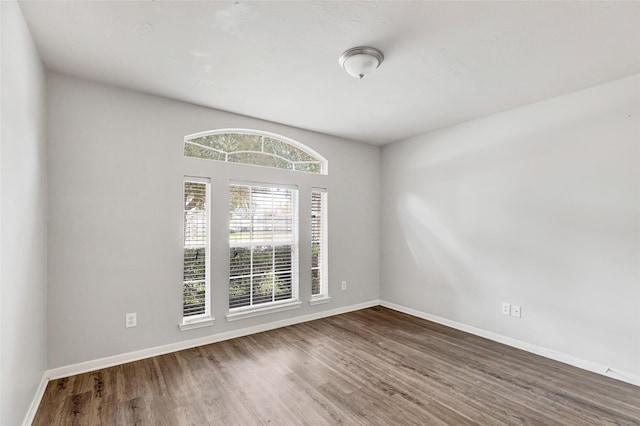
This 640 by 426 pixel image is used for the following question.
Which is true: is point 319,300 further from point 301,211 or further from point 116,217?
point 116,217

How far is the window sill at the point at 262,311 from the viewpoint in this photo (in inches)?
135

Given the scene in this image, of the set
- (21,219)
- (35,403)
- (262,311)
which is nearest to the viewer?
(21,219)

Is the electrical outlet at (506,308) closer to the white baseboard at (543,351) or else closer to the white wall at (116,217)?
the white baseboard at (543,351)

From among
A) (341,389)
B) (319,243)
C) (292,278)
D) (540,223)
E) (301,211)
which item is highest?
(301,211)

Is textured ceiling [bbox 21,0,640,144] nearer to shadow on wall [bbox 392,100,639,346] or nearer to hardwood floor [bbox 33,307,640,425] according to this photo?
shadow on wall [bbox 392,100,639,346]

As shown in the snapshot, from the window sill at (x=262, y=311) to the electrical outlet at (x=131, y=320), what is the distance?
893mm

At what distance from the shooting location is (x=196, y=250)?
3.28 m

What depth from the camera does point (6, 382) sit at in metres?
1.58

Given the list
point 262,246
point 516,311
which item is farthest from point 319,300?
point 516,311

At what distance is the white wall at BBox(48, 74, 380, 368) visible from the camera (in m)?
2.57

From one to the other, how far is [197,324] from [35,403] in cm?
128

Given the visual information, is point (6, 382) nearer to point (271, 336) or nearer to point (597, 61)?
point (271, 336)

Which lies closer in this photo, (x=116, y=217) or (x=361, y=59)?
(x=361, y=59)

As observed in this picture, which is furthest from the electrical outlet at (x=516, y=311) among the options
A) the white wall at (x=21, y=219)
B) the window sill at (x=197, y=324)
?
the white wall at (x=21, y=219)
